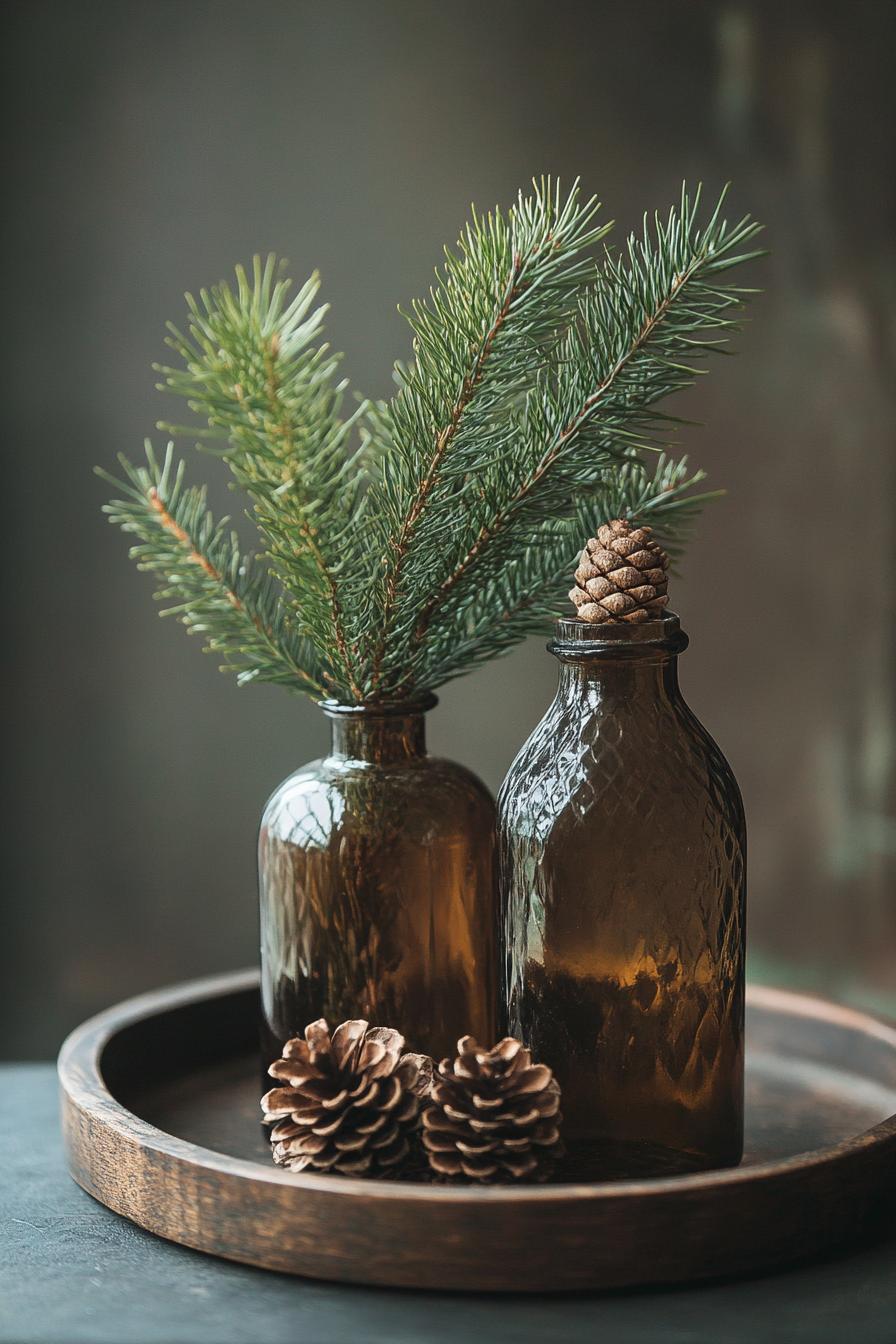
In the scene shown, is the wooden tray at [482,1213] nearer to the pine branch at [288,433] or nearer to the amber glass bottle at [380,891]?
the amber glass bottle at [380,891]

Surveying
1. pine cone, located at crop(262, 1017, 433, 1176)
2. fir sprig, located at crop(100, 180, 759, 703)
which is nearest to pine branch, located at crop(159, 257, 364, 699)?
fir sprig, located at crop(100, 180, 759, 703)

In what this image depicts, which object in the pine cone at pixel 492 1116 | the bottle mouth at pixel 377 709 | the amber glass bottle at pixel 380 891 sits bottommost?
the pine cone at pixel 492 1116

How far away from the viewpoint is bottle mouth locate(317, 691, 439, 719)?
58 cm

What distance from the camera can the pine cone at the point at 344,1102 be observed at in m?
0.50

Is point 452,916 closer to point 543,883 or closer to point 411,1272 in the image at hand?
point 543,883

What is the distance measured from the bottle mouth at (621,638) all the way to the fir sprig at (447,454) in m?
0.06

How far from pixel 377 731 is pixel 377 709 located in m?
0.01

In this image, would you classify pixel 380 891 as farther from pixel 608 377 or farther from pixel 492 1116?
pixel 608 377

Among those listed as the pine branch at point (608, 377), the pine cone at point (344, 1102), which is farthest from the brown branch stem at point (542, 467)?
the pine cone at point (344, 1102)

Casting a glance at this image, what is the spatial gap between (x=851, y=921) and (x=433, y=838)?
86 cm

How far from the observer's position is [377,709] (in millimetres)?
584

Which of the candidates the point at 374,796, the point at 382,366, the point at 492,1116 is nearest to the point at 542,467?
the point at 374,796

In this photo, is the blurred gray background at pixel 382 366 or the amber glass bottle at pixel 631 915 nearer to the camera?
the amber glass bottle at pixel 631 915

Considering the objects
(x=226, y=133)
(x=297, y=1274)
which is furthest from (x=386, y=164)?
(x=297, y=1274)
